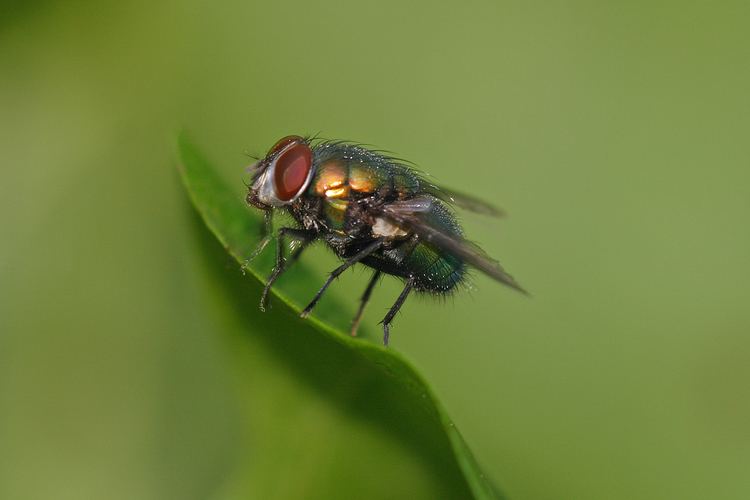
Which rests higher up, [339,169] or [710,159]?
[710,159]

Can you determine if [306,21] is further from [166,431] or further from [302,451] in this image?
[302,451]

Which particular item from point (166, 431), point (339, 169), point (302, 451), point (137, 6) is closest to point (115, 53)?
point (137, 6)

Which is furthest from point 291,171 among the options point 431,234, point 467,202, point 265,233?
point 467,202

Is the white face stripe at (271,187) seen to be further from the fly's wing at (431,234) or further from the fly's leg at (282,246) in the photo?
the fly's wing at (431,234)

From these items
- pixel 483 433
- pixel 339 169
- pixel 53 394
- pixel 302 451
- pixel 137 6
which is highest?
pixel 137 6

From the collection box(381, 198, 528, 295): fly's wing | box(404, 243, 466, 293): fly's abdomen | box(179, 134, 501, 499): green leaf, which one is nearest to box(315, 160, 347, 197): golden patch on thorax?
box(381, 198, 528, 295): fly's wing

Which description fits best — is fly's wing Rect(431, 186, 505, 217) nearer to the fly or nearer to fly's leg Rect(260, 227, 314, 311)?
the fly
